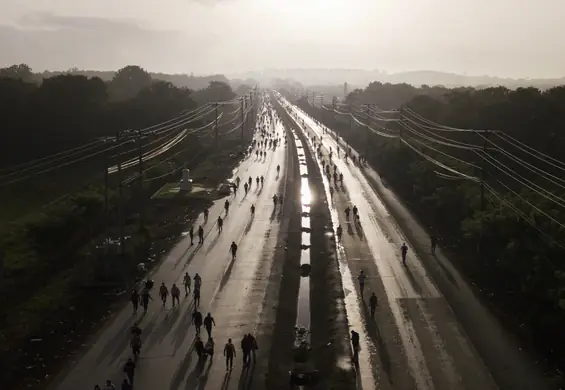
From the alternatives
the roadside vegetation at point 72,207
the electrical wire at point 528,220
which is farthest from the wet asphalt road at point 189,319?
the electrical wire at point 528,220

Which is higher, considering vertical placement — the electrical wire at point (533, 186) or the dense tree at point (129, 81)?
the dense tree at point (129, 81)

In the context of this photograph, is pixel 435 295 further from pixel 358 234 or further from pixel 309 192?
pixel 309 192

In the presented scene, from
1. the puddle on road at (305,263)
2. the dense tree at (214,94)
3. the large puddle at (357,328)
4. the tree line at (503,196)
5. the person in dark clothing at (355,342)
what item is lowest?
the puddle on road at (305,263)

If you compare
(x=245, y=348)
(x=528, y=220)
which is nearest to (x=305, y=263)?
(x=528, y=220)

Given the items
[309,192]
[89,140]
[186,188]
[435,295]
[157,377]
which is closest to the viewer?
[157,377]

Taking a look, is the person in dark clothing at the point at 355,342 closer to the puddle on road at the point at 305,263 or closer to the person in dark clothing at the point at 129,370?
the puddle on road at the point at 305,263

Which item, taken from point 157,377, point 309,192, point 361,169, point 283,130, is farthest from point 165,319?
point 283,130

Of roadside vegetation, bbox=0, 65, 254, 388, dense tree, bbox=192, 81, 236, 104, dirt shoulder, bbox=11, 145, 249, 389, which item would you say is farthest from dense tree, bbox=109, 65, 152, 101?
dirt shoulder, bbox=11, 145, 249, 389

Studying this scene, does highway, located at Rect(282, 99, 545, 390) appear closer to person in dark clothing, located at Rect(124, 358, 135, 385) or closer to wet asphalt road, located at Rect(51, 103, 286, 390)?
wet asphalt road, located at Rect(51, 103, 286, 390)
